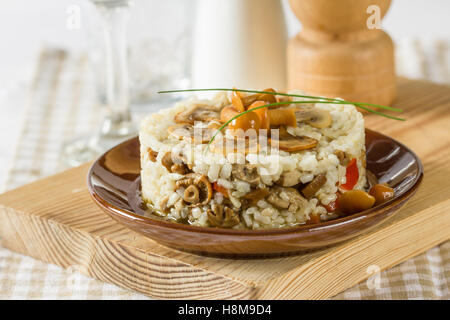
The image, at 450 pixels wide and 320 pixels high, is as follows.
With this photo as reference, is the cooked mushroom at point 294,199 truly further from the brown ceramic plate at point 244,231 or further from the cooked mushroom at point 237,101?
the cooked mushroom at point 237,101

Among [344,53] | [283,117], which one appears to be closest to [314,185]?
[283,117]

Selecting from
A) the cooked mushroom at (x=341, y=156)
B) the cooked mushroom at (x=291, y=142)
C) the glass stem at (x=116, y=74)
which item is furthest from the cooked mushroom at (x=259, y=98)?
the glass stem at (x=116, y=74)

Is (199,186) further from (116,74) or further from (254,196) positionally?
(116,74)

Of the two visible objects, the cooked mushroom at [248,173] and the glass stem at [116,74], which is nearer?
the cooked mushroom at [248,173]

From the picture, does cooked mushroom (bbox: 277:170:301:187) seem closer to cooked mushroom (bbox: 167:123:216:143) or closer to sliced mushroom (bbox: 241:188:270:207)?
sliced mushroom (bbox: 241:188:270:207)

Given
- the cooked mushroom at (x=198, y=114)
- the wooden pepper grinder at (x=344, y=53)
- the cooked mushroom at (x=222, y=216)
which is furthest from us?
the wooden pepper grinder at (x=344, y=53)

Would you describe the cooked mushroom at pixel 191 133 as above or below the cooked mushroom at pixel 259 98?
below
